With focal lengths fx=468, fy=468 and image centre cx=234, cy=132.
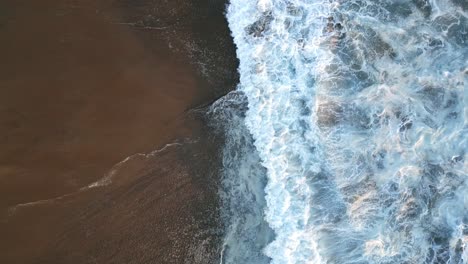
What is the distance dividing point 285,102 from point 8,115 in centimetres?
433

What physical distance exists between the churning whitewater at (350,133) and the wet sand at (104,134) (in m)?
0.62

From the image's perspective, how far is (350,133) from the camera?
761 centimetres

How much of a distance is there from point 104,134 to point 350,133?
3883mm

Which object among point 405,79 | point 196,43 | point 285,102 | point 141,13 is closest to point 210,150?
point 285,102

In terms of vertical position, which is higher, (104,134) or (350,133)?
(104,134)

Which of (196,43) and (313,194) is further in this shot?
(196,43)

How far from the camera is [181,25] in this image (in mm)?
8500

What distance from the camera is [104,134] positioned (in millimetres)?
7039

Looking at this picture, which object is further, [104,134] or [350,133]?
[350,133]

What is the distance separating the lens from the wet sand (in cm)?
634

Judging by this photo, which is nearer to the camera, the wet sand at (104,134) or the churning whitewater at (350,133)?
the wet sand at (104,134)

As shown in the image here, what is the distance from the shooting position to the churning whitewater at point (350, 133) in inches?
265

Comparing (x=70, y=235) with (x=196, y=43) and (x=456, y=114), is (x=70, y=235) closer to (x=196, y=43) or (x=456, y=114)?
(x=196, y=43)

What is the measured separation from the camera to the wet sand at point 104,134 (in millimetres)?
6340
